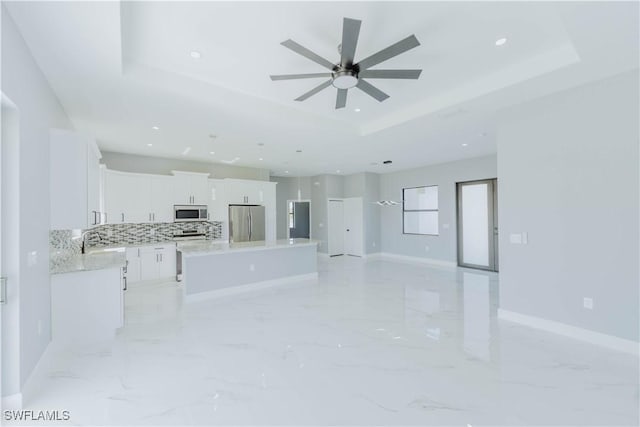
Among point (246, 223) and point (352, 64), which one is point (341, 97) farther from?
point (246, 223)

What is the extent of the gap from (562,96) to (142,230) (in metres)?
7.40

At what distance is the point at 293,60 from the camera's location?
2.92m

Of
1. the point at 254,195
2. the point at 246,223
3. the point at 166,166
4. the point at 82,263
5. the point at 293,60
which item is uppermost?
the point at 293,60

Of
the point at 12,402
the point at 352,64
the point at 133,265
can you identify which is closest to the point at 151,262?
the point at 133,265

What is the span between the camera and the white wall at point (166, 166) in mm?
6113

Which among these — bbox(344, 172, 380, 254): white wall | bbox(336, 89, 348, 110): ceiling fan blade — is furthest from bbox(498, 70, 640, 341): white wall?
bbox(344, 172, 380, 254): white wall

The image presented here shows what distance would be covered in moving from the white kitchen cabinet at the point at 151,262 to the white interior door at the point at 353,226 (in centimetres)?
Result: 521

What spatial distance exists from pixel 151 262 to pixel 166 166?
222 centimetres

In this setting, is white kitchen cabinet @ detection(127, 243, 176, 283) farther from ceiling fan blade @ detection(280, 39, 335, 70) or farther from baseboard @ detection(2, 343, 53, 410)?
ceiling fan blade @ detection(280, 39, 335, 70)

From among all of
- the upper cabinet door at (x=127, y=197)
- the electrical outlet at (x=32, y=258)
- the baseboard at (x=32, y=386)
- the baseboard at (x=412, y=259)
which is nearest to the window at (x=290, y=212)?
the baseboard at (x=412, y=259)

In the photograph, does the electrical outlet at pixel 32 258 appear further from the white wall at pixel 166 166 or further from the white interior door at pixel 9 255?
the white wall at pixel 166 166

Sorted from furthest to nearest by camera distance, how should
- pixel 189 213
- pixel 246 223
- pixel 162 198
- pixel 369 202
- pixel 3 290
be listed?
1. pixel 369 202
2. pixel 246 223
3. pixel 189 213
4. pixel 162 198
5. pixel 3 290

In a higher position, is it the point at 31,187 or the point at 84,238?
the point at 31,187

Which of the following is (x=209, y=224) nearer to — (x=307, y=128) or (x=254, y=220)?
(x=254, y=220)
